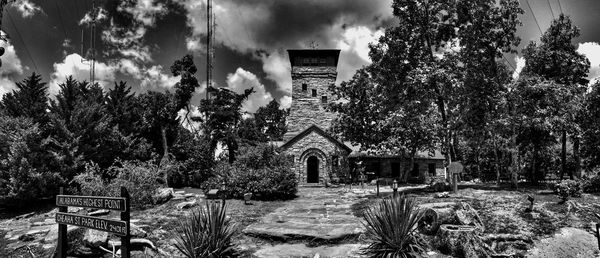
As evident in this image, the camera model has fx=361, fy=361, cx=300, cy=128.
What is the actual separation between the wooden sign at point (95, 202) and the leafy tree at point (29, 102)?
57.5 ft

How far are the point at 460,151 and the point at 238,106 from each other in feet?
85.0

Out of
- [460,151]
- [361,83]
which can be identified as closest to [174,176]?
[361,83]

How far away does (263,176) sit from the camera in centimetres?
1767

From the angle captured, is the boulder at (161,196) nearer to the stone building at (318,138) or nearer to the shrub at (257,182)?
the shrub at (257,182)

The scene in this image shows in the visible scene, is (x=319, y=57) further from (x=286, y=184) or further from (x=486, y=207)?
(x=486, y=207)

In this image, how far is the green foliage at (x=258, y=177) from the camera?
17.2 meters

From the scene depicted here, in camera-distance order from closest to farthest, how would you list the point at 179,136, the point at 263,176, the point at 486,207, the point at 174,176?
the point at 486,207
the point at 263,176
the point at 174,176
the point at 179,136

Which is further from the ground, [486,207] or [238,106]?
[238,106]

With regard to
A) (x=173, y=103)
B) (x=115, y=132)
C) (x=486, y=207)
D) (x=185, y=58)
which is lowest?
(x=486, y=207)

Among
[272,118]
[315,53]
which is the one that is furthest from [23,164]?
[272,118]

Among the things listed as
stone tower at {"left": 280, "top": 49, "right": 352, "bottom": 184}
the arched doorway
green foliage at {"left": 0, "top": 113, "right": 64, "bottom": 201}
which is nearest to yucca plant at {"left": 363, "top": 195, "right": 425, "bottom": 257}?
green foliage at {"left": 0, "top": 113, "right": 64, "bottom": 201}

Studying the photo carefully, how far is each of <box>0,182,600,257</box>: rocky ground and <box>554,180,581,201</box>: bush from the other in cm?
43

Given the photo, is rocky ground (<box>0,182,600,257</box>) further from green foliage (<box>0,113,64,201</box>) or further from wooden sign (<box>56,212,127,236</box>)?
green foliage (<box>0,113,64,201</box>)

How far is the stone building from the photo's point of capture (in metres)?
30.1
